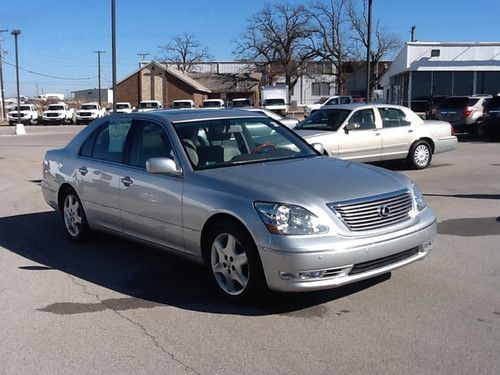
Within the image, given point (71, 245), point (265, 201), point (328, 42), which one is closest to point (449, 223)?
point (265, 201)

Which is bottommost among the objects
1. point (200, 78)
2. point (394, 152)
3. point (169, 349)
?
point (169, 349)

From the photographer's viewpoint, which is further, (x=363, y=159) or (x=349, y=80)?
(x=349, y=80)

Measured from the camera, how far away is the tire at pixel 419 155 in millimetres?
13734

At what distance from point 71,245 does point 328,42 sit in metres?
60.3

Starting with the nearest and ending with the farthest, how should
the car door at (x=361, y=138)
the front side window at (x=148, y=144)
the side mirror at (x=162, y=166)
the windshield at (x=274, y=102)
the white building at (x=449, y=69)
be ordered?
the side mirror at (x=162, y=166), the front side window at (x=148, y=144), the car door at (x=361, y=138), the white building at (x=449, y=69), the windshield at (x=274, y=102)

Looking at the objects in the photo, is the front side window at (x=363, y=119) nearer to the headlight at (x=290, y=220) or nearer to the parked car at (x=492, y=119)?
the headlight at (x=290, y=220)

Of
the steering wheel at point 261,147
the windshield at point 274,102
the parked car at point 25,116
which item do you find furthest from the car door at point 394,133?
the parked car at point 25,116

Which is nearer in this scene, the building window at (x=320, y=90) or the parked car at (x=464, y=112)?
the parked car at (x=464, y=112)

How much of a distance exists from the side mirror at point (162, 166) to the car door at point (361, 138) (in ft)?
25.1

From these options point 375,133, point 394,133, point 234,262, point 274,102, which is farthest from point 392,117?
point 274,102

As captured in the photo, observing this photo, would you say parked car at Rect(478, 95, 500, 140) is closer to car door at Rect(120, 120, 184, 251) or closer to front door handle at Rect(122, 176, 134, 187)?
car door at Rect(120, 120, 184, 251)

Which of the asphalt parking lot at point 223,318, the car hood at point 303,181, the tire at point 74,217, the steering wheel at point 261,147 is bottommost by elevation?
the asphalt parking lot at point 223,318

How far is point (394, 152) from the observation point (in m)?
13.5

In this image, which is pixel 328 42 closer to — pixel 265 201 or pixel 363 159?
pixel 363 159
